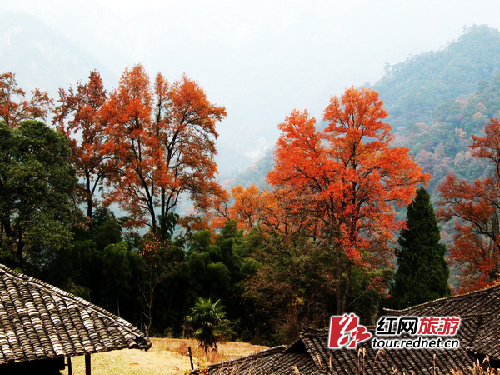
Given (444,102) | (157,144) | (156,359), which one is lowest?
(156,359)

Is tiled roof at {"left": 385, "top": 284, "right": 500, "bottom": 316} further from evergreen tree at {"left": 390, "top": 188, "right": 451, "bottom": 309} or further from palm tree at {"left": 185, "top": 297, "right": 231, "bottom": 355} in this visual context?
palm tree at {"left": 185, "top": 297, "right": 231, "bottom": 355}

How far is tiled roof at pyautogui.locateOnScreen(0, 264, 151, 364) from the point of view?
566 centimetres

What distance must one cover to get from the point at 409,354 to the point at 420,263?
9.30m

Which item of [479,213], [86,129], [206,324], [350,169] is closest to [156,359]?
[206,324]

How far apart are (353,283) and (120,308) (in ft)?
38.0

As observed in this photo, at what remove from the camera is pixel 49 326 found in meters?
6.12

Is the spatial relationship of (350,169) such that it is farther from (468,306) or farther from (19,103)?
(19,103)

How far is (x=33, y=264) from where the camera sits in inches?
658

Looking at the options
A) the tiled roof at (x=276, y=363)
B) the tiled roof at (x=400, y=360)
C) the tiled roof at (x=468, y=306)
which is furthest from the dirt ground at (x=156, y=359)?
the tiled roof at (x=468, y=306)

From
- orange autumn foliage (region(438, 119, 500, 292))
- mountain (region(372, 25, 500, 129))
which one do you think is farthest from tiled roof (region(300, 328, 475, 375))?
mountain (region(372, 25, 500, 129))

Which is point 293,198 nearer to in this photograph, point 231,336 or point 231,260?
point 231,260

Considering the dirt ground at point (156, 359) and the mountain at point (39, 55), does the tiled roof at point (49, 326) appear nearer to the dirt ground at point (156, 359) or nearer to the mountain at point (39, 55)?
the dirt ground at point (156, 359)

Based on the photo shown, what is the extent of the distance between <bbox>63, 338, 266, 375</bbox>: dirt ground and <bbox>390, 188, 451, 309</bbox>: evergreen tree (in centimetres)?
812

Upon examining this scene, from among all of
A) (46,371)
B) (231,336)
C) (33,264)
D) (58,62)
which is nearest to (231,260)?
(231,336)
